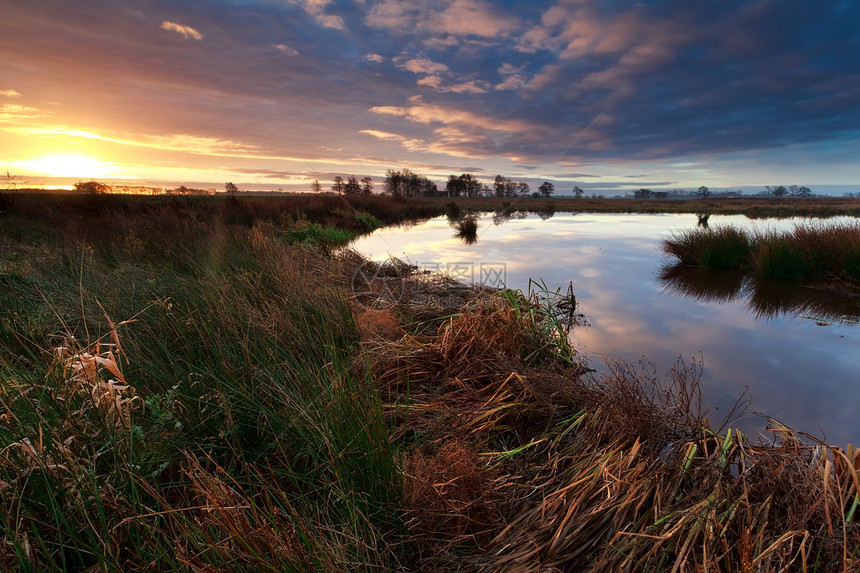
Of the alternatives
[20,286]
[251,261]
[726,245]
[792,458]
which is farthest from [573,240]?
[20,286]

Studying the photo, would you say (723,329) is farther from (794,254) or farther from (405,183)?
(405,183)

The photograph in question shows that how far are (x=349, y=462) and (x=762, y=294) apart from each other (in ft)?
37.7

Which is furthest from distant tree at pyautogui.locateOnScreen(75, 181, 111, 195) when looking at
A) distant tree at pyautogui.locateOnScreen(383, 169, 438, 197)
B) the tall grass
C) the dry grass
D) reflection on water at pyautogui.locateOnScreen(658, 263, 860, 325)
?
distant tree at pyautogui.locateOnScreen(383, 169, 438, 197)

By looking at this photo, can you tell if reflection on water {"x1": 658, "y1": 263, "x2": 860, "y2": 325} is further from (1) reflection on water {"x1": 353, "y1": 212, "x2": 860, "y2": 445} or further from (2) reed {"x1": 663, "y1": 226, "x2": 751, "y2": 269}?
(2) reed {"x1": 663, "y1": 226, "x2": 751, "y2": 269}

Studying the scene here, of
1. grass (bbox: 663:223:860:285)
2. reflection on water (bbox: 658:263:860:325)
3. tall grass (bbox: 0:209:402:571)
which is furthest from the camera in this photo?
grass (bbox: 663:223:860:285)

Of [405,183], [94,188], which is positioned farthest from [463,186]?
[94,188]

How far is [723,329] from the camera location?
277 inches

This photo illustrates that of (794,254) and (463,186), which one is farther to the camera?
(463,186)

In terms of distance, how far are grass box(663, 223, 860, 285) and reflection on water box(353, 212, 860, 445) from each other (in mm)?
746

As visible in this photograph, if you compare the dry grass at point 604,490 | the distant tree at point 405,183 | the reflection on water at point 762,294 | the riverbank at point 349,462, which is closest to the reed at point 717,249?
the reflection on water at point 762,294

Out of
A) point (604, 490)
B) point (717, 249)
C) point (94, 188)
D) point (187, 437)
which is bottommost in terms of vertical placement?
point (604, 490)

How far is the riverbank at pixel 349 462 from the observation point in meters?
1.52

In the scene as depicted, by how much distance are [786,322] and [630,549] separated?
8.12 meters

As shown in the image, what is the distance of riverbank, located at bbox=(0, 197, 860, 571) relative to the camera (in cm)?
152
